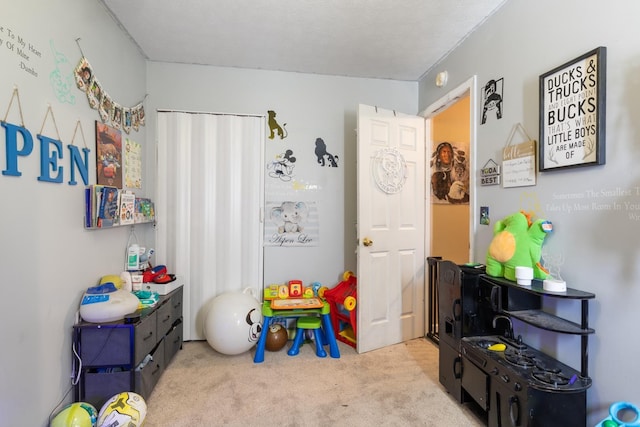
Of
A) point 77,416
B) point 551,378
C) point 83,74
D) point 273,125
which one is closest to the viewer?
point 551,378

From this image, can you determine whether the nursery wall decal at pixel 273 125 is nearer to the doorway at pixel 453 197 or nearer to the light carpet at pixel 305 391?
the doorway at pixel 453 197

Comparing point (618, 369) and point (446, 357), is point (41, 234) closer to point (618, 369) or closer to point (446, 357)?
point (446, 357)

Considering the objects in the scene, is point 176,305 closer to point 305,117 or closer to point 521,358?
point 305,117

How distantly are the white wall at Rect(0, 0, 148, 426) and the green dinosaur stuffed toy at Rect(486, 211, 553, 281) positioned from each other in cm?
232

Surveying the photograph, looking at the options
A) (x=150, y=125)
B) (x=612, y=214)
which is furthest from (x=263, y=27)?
(x=612, y=214)

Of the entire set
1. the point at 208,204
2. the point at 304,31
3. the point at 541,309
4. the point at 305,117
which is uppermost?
the point at 304,31

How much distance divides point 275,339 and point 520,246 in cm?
191

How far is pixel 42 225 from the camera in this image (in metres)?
1.45

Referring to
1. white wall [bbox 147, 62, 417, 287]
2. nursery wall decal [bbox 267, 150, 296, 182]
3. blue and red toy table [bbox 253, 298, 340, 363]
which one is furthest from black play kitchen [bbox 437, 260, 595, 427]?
nursery wall decal [bbox 267, 150, 296, 182]

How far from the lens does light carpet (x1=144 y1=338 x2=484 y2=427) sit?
68.5 inches

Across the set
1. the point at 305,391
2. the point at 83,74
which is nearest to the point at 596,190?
the point at 305,391

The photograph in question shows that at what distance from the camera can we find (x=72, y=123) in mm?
1663

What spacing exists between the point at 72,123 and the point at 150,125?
1065 millimetres

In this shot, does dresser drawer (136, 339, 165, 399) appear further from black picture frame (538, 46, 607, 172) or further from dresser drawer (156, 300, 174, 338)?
black picture frame (538, 46, 607, 172)
